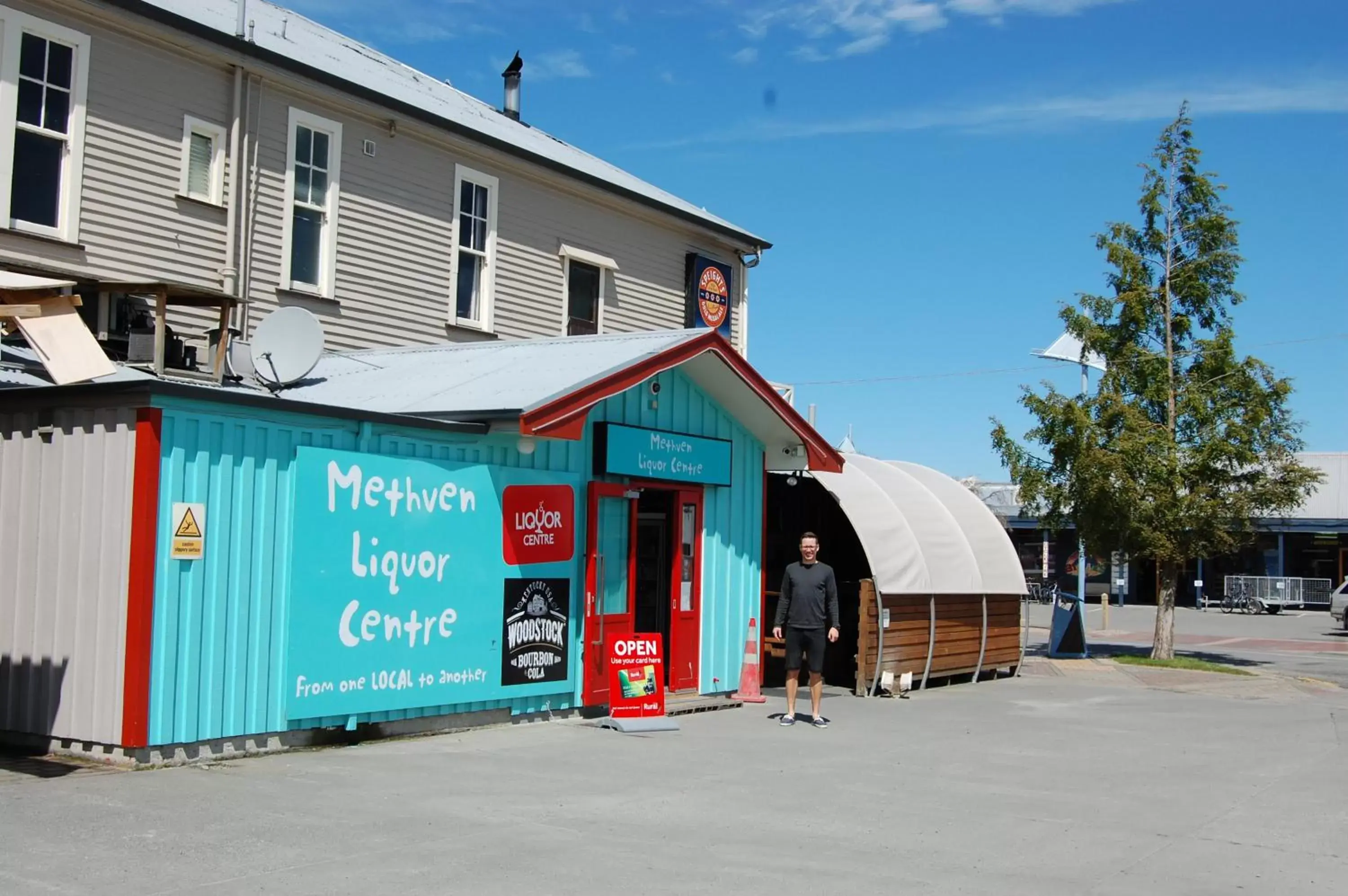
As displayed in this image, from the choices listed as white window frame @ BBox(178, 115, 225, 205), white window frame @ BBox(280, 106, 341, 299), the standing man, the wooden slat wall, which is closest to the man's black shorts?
the standing man

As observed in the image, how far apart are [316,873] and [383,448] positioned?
5055 mm

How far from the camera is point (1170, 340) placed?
23.0m

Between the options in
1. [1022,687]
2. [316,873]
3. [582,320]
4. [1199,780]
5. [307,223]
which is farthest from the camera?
[582,320]

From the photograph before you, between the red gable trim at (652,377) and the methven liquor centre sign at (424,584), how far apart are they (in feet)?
2.74

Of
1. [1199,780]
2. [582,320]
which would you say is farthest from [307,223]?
[1199,780]

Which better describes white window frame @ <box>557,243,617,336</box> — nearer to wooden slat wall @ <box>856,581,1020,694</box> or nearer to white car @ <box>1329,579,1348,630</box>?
wooden slat wall @ <box>856,581,1020,694</box>

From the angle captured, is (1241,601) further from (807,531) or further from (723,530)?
(723,530)

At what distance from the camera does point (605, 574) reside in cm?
1348

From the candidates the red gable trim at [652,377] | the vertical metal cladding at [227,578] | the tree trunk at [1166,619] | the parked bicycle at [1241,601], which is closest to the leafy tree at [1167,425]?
the tree trunk at [1166,619]

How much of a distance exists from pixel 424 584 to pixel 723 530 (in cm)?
467

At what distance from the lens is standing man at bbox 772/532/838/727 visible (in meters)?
13.3

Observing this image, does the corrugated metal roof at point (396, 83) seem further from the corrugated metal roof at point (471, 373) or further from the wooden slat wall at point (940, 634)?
the wooden slat wall at point (940, 634)

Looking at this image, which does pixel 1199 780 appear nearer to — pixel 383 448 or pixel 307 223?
pixel 383 448

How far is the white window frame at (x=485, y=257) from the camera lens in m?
17.9
